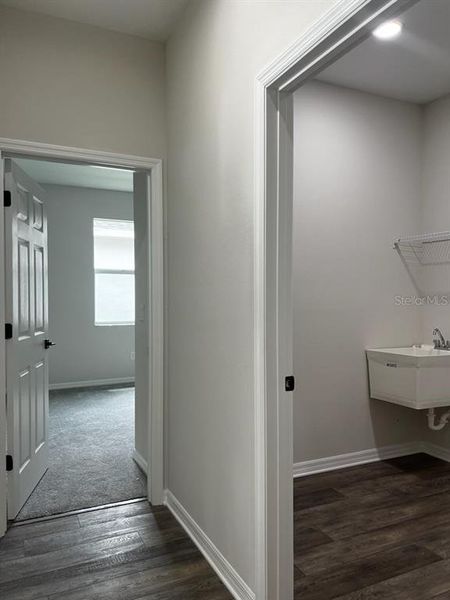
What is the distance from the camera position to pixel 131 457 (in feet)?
12.1

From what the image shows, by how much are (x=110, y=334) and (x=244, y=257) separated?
5.16m

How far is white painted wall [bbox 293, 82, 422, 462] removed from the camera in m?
3.33

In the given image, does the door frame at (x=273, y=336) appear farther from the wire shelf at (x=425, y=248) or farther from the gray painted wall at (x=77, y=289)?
the gray painted wall at (x=77, y=289)

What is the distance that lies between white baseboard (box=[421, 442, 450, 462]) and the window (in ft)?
14.7

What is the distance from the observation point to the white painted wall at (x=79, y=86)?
8.41 feet

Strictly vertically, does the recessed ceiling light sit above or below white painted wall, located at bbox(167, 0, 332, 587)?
above

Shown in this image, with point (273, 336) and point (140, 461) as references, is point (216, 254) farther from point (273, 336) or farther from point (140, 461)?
point (140, 461)

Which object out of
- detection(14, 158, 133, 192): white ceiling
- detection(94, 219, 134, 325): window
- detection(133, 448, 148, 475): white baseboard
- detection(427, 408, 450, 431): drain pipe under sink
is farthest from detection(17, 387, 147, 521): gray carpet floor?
detection(14, 158, 133, 192): white ceiling

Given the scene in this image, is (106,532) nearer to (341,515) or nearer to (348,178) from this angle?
(341,515)

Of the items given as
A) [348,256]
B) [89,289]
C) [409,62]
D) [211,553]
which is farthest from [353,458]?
[89,289]

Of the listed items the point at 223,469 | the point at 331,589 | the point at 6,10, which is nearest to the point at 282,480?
the point at 223,469

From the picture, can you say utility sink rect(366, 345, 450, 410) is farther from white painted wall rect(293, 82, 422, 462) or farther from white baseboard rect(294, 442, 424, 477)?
white baseboard rect(294, 442, 424, 477)

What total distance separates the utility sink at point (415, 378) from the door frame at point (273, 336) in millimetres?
1789

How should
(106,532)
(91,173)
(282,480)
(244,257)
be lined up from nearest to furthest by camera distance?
(282,480)
(244,257)
(106,532)
(91,173)
